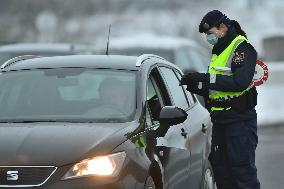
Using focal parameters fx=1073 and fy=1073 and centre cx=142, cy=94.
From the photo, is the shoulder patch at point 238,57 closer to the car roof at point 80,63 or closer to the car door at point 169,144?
the car door at point 169,144

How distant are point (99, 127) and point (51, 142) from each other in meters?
0.46

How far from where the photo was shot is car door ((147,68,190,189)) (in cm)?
764

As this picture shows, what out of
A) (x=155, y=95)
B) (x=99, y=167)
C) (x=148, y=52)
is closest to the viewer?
(x=99, y=167)

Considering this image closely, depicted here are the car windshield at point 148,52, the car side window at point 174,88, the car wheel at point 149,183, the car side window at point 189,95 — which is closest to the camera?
the car wheel at point 149,183

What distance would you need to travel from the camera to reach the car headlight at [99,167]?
665cm

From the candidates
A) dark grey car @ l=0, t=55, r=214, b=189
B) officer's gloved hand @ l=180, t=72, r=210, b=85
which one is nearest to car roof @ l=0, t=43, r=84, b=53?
dark grey car @ l=0, t=55, r=214, b=189

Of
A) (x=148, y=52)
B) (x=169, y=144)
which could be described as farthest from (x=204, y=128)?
(x=148, y=52)

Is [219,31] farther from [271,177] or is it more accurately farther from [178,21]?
[178,21]

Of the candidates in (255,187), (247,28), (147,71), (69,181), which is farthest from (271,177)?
(247,28)

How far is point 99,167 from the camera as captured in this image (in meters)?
6.71

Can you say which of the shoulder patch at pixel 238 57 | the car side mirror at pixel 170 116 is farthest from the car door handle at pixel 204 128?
the car side mirror at pixel 170 116

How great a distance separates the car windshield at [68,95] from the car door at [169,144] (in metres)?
0.24

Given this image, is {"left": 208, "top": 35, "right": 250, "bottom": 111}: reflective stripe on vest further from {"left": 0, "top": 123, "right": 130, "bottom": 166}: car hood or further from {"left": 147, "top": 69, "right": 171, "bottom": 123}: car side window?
{"left": 0, "top": 123, "right": 130, "bottom": 166}: car hood

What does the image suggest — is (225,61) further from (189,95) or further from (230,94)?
(189,95)
